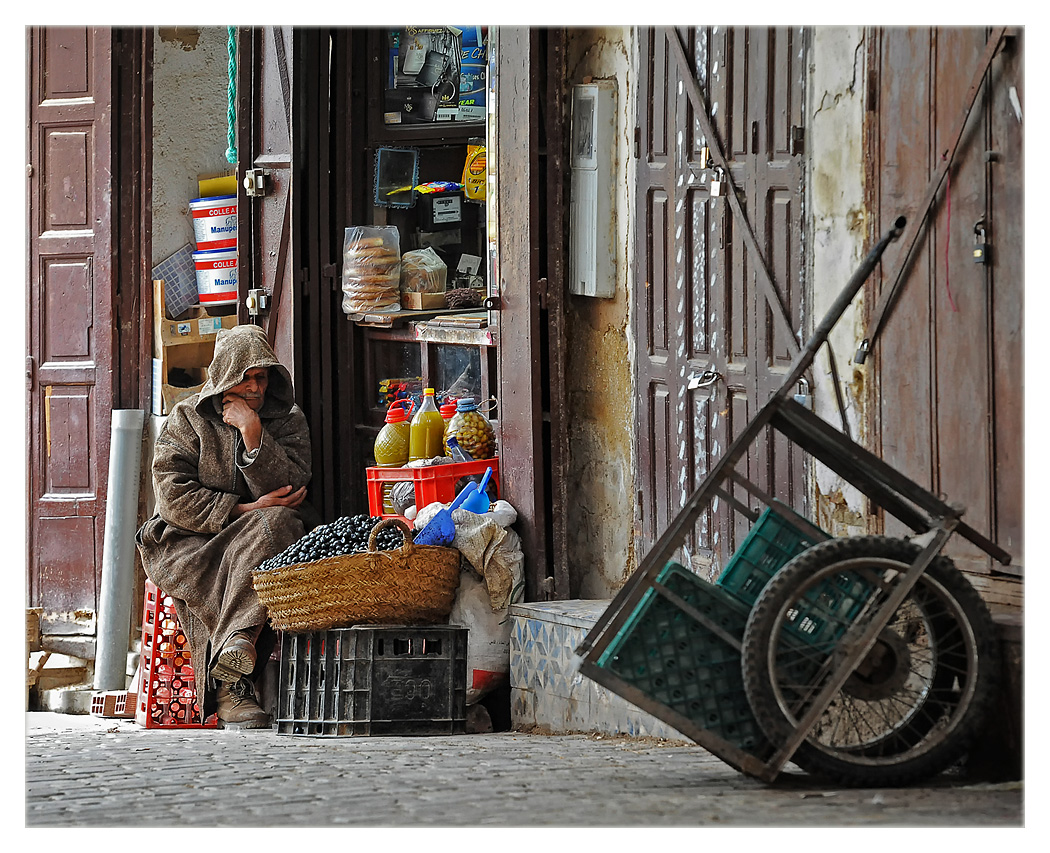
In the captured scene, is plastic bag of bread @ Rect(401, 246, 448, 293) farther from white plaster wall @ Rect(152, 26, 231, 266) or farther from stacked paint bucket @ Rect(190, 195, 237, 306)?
white plaster wall @ Rect(152, 26, 231, 266)

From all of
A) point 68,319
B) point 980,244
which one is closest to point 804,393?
point 980,244

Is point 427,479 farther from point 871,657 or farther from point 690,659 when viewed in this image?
point 871,657

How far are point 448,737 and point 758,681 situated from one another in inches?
93.1

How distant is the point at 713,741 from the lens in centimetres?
433

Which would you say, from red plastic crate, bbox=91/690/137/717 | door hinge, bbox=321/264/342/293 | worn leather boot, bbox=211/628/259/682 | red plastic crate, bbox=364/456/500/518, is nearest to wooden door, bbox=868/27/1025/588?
red plastic crate, bbox=364/456/500/518

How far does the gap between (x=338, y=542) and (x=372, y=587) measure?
1.00 feet

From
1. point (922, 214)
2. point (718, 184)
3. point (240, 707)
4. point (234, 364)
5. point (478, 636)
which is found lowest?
point (240, 707)

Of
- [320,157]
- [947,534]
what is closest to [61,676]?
[320,157]

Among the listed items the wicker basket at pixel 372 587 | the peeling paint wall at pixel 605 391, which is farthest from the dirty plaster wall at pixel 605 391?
the wicker basket at pixel 372 587

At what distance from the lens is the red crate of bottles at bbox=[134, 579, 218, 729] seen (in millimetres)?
7336

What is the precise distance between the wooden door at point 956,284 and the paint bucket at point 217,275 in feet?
16.2

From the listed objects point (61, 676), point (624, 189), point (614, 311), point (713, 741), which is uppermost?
point (624, 189)

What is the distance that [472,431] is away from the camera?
7.07 m

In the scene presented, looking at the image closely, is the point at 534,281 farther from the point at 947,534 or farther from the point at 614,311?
the point at 947,534
